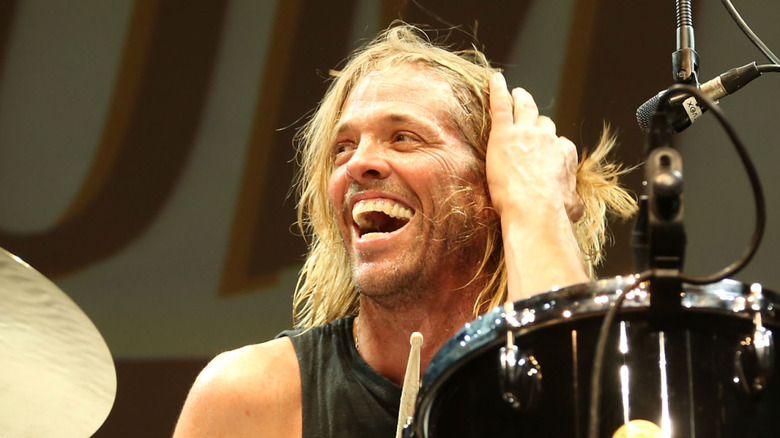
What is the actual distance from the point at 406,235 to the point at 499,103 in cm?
39

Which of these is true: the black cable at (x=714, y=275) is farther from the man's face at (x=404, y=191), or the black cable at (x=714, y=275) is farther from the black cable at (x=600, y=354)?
the man's face at (x=404, y=191)

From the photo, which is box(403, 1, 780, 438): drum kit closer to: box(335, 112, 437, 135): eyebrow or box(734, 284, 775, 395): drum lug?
box(734, 284, 775, 395): drum lug

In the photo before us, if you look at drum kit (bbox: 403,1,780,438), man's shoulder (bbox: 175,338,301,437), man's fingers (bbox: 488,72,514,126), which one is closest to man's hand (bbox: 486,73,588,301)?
man's fingers (bbox: 488,72,514,126)

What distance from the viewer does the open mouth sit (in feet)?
6.33

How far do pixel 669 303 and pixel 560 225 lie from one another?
0.88m

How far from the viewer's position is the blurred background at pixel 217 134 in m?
2.53

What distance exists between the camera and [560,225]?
1.80m

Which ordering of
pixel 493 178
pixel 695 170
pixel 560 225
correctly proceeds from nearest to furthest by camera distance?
pixel 560 225
pixel 493 178
pixel 695 170

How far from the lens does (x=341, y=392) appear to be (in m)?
1.87

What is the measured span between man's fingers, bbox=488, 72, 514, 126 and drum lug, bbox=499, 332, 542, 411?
112 centimetres

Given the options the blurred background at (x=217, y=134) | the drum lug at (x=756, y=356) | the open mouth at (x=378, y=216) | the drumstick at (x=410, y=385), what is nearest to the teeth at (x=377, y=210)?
the open mouth at (x=378, y=216)

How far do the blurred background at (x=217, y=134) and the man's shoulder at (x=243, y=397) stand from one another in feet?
2.11

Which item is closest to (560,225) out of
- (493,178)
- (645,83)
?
(493,178)

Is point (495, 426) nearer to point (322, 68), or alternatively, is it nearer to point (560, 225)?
point (560, 225)
